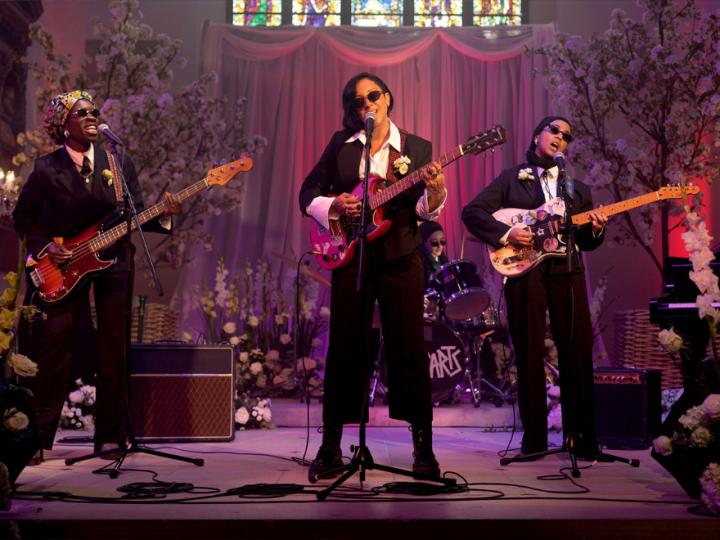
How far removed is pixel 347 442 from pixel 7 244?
338cm

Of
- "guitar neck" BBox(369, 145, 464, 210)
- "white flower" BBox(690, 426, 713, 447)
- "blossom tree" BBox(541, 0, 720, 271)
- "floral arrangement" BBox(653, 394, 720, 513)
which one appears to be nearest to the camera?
"floral arrangement" BBox(653, 394, 720, 513)

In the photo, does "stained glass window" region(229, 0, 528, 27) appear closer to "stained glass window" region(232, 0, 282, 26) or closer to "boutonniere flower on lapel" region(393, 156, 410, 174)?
"stained glass window" region(232, 0, 282, 26)

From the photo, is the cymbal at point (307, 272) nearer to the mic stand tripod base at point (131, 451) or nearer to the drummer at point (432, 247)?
the drummer at point (432, 247)

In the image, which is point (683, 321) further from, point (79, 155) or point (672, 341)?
point (79, 155)

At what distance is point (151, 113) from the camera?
766 cm

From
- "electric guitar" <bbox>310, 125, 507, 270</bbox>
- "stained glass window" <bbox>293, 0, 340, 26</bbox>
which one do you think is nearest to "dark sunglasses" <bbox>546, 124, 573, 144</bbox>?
"electric guitar" <bbox>310, 125, 507, 270</bbox>

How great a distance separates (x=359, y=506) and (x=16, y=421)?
135 cm

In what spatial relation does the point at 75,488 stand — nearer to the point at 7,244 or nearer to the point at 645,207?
the point at 7,244

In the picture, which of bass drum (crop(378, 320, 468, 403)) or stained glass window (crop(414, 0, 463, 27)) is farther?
stained glass window (crop(414, 0, 463, 27))

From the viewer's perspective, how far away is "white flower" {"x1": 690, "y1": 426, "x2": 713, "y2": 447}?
321 cm

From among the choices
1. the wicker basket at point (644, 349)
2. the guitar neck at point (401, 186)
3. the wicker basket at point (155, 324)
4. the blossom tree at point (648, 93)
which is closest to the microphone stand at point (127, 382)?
the guitar neck at point (401, 186)

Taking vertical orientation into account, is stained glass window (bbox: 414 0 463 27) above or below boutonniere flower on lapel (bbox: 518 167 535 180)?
above

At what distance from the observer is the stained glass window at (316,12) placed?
10.1m

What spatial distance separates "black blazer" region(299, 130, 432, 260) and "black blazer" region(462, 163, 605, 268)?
83 cm
